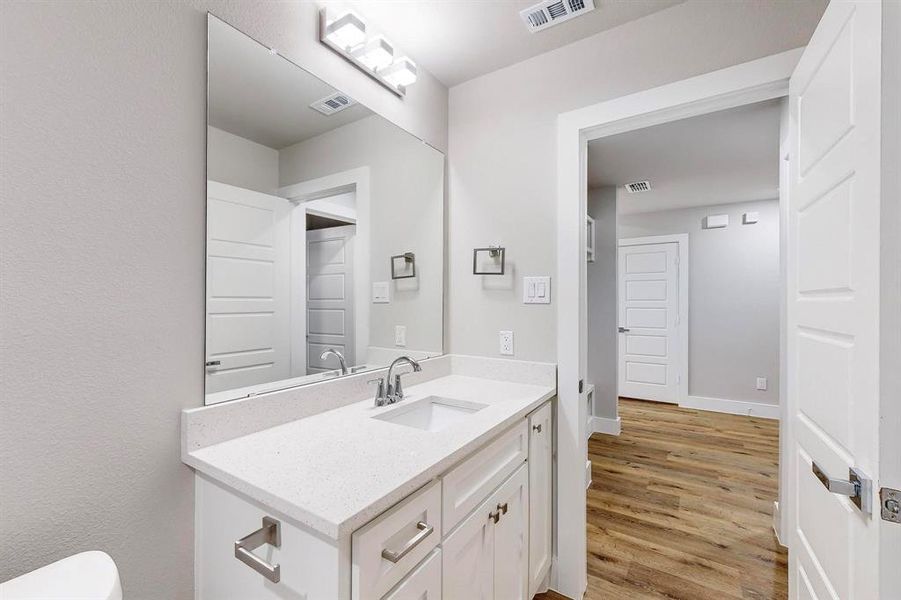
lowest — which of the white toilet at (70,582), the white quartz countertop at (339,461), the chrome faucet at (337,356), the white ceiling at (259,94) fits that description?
the white toilet at (70,582)

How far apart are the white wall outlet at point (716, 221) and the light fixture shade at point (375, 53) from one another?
447 cm

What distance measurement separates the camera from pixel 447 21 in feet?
5.37

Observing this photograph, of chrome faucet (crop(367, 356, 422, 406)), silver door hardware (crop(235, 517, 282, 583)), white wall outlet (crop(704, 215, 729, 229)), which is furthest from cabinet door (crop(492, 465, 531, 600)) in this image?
white wall outlet (crop(704, 215, 729, 229))

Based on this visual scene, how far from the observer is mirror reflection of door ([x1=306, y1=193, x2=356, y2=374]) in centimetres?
147

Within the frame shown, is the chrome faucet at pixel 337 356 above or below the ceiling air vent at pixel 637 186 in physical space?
below

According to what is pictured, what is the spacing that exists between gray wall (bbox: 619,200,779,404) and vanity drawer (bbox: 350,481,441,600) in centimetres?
481

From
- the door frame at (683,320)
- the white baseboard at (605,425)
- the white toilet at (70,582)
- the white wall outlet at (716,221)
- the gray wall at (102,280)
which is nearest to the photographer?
the white toilet at (70,582)

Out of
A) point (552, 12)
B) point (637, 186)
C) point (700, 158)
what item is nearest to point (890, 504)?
point (552, 12)

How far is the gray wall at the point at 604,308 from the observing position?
3.91 metres

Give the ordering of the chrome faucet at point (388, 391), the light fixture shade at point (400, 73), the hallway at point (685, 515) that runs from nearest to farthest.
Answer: the chrome faucet at point (388, 391) → the light fixture shade at point (400, 73) → the hallway at point (685, 515)

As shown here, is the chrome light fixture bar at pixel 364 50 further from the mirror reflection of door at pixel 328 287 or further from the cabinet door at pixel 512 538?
the cabinet door at pixel 512 538

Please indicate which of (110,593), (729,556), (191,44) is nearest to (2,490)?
(110,593)

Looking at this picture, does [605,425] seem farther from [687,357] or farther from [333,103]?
[333,103]

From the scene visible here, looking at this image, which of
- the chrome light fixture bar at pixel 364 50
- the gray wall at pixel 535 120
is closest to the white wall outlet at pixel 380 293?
the gray wall at pixel 535 120
